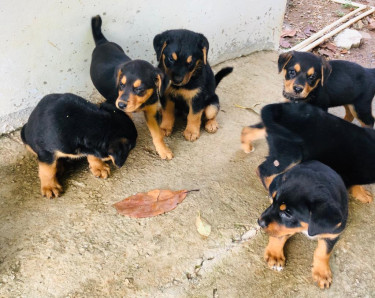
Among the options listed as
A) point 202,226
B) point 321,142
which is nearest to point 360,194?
point 321,142

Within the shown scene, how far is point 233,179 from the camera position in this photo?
3.42m

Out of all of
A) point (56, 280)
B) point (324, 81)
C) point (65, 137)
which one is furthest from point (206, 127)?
point (56, 280)

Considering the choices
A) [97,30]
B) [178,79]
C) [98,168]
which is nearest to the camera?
[98,168]

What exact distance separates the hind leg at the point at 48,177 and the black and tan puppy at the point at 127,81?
2.33 feet

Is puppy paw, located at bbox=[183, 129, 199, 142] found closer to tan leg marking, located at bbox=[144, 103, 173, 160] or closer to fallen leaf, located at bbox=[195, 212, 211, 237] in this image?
tan leg marking, located at bbox=[144, 103, 173, 160]

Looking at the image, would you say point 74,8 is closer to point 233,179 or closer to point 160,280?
point 233,179

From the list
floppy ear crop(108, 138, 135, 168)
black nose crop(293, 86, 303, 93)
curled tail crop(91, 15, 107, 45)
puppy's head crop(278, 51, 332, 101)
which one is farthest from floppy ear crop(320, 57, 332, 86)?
curled tail crop(91, 15, 107, 45)

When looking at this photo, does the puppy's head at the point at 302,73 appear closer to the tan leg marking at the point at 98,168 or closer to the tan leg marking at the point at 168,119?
the tan leg marking at the point at 168,119

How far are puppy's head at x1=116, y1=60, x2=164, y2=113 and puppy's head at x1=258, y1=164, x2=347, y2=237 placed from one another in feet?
4.61

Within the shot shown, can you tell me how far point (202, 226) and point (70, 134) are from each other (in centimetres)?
128

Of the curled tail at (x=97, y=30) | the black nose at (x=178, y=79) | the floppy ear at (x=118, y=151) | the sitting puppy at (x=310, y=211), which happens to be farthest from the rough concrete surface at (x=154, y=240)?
the curled tail at (x=97, y=30)

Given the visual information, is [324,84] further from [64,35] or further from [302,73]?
[64,35]

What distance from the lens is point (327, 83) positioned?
3980 mm

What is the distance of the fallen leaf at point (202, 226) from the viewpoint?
9.54ft
